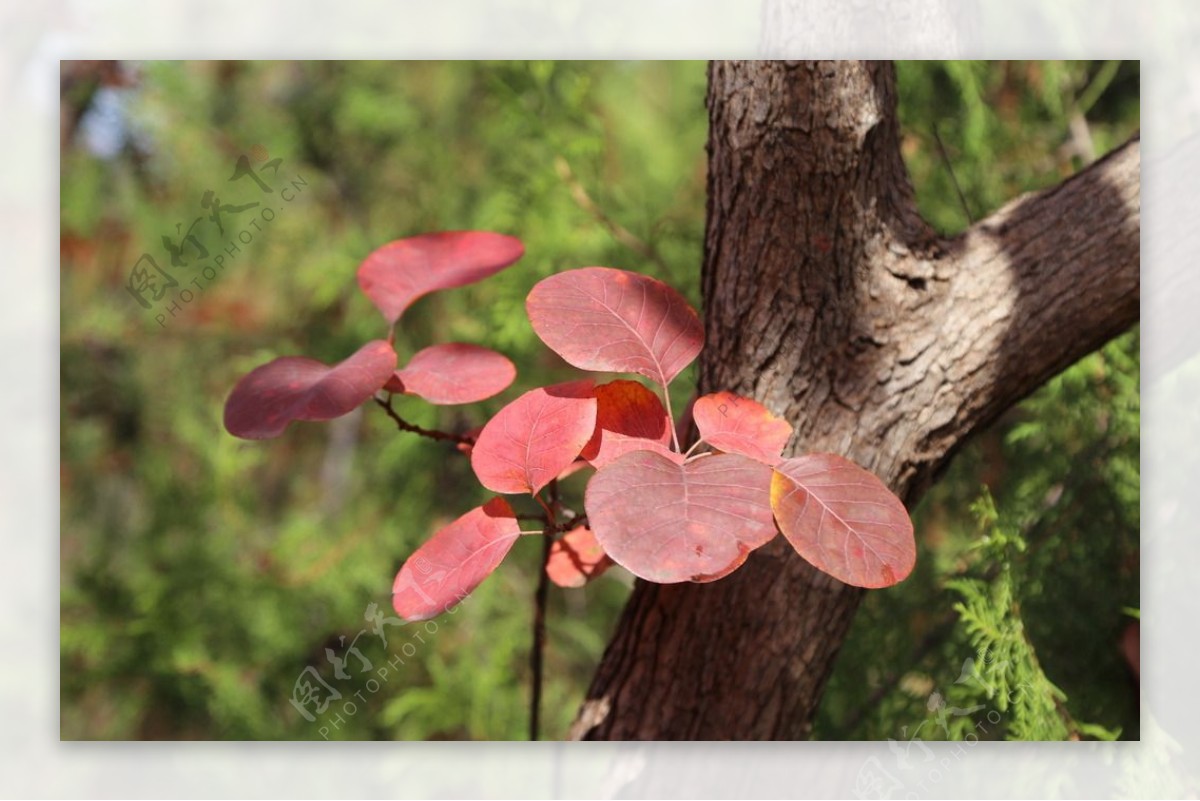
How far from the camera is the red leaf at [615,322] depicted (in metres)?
0.63

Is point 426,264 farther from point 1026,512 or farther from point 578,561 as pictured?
point 1026,512

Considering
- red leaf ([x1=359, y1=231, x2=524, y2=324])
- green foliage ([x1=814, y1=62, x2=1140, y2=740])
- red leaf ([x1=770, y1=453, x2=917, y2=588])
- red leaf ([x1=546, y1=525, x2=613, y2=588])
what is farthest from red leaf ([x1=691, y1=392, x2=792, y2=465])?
green foliage ([x1=814, y1=62, x2=1140, y2=740])

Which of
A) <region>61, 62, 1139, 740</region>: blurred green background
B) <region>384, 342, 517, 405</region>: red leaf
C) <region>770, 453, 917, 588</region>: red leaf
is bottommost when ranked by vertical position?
<region>61, 62, 1139, 740</region>: blurred green background

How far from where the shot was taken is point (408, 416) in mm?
1402

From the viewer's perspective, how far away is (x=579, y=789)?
3.11ft

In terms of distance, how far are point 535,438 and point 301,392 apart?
0.18m

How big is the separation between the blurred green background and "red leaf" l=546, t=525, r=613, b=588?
1.23 feet

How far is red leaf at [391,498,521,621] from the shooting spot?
60cm

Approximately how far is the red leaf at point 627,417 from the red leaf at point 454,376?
0.10m

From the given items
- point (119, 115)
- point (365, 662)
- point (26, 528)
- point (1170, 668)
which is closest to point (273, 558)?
point (365, 662)

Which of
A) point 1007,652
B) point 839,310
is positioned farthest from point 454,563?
point 1007,652

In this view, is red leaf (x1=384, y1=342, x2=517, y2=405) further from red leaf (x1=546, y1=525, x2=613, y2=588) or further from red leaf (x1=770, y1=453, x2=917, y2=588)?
red leaf (x1=770, y1=453, x2=917, y2=588)

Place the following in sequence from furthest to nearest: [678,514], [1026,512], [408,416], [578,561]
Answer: [408,416], [1026,512], [578,561], [678,514]

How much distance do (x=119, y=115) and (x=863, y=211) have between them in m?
1.52
